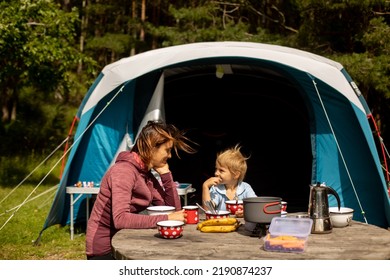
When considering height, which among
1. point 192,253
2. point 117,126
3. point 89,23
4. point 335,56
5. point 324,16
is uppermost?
point 89,23

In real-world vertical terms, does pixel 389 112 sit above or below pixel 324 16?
below

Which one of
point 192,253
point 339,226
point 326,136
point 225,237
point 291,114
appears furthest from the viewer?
point 291,114

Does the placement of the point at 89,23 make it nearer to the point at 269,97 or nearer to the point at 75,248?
the point at 269,97

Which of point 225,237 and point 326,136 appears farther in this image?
point 326,136

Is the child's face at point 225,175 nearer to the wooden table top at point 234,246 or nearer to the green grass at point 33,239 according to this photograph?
the wooden table top at point 234,246

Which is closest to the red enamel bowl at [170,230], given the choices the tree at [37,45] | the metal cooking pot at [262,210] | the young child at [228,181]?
the metal cooking pot at [262,210]

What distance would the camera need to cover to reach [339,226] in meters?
2.75

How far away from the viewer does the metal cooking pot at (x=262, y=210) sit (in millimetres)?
2463

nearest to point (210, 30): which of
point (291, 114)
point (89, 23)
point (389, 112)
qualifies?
point (389, 112)

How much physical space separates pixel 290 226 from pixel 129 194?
762mm

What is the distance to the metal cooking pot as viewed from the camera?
2463 millimetres

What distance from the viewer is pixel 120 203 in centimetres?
267

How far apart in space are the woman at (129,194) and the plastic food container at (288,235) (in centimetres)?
47
